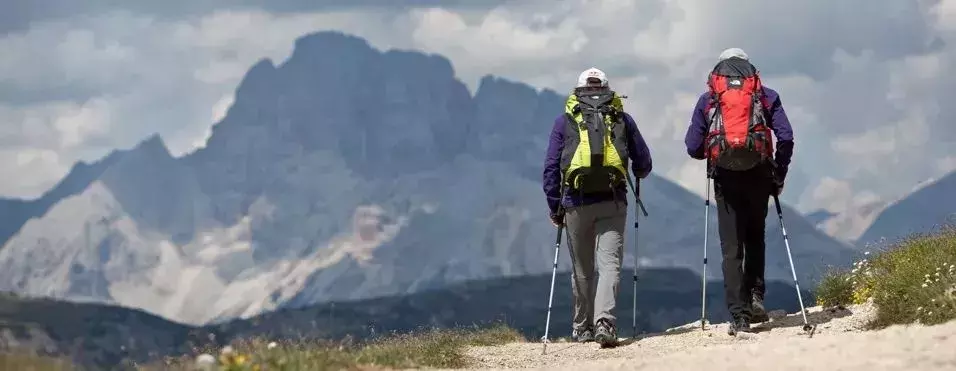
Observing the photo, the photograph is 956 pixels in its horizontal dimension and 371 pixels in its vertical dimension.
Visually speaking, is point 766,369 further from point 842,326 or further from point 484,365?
point 842,326

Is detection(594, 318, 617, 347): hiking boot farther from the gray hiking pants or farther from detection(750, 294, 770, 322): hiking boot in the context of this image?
detection(750, 294, 770, 322): hiking boot

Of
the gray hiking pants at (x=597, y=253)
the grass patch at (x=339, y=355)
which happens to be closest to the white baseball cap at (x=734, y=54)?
the gray hiking pants at (x=597, y=253)

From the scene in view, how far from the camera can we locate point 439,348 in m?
12.4

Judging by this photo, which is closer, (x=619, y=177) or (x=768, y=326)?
(x=619, y=177)

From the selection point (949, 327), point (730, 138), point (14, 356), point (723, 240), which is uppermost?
point (730, 138)

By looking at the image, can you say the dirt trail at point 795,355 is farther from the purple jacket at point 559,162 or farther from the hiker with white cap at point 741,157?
the purple jacket at point 559,162

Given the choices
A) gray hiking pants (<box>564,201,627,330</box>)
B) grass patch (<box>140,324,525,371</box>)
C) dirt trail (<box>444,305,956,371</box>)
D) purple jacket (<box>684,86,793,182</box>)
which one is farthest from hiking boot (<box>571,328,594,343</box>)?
purple jacket (<box>684,86,793,182</box>)

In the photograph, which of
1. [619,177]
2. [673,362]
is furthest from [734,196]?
[673,362]

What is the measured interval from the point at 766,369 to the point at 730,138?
483 cm

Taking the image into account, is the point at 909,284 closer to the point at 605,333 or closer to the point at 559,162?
the point at 605,333

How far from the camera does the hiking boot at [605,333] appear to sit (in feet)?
42.1

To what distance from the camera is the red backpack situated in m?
13.2

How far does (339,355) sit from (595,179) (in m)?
4.32

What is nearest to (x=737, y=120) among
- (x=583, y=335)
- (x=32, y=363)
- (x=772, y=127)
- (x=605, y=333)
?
(x=772, y=127)
